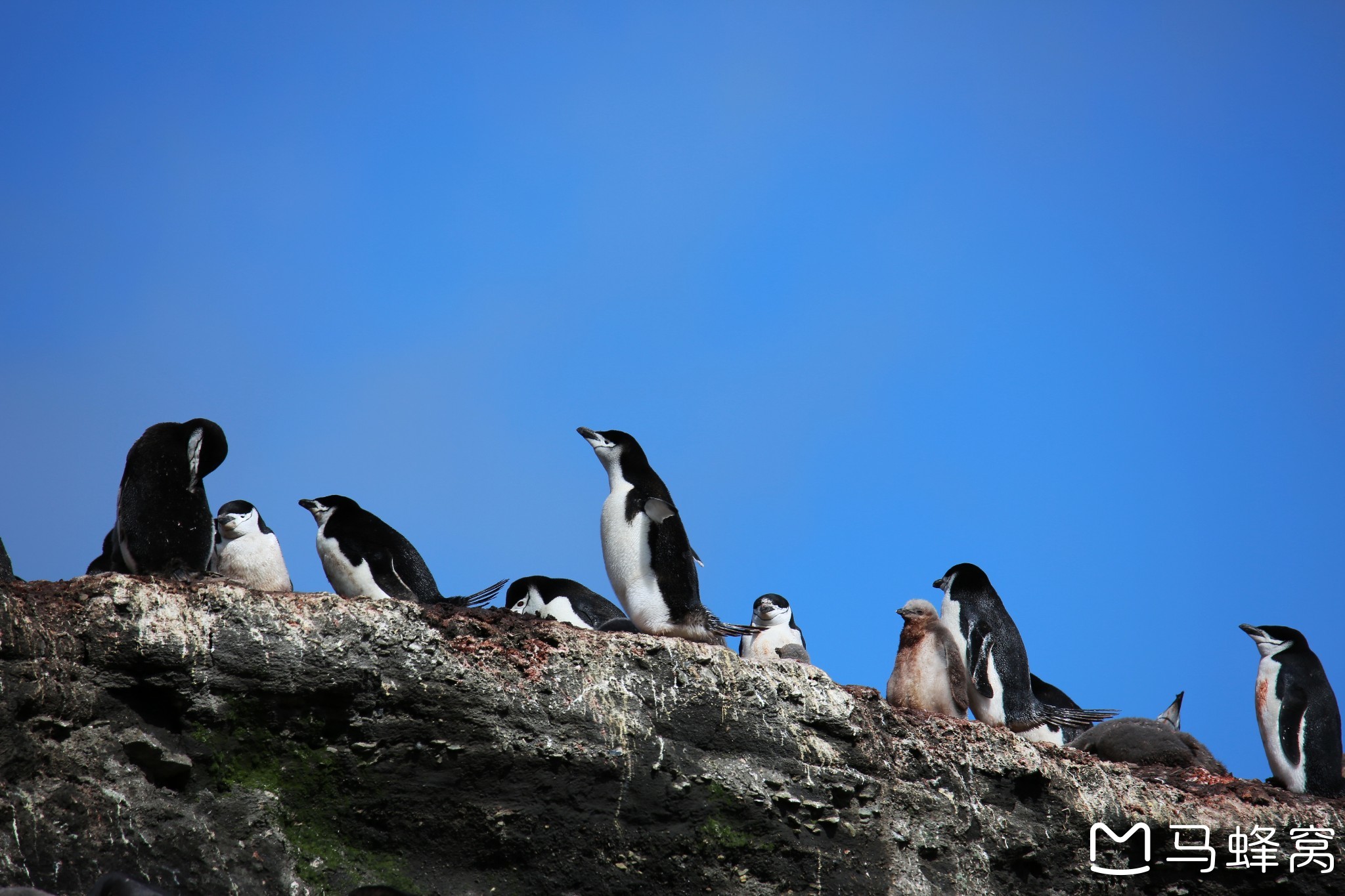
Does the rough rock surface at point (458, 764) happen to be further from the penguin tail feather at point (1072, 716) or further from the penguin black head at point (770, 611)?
the penguin black head at point (770, 611)

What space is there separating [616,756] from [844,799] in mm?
1314

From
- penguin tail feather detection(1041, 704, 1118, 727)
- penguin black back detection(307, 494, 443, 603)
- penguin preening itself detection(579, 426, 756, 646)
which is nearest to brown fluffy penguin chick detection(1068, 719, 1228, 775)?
penguin tail feather detection(1041, 704, 1118, 727)

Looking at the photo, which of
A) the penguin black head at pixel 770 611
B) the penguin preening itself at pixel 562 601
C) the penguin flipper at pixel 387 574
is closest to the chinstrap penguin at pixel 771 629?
the penguin black head at pixel 770 611

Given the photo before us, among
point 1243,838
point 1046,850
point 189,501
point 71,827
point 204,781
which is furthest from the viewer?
point 1243,838

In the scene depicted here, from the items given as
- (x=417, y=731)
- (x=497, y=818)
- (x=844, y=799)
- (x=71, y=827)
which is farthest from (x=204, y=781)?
(x=844, y=799)

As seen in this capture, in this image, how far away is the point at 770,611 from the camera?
33.3 feet

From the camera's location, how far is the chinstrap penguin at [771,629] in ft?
32.3

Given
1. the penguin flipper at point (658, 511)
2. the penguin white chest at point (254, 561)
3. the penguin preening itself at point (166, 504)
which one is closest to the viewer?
the penguin preening itself at point (166, 504)

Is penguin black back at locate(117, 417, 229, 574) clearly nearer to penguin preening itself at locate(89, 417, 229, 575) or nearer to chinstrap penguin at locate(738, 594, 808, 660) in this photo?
penguin preening itself at locate(89, 417, 229, 575)

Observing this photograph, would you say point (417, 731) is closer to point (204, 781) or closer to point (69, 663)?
point (204, 781)

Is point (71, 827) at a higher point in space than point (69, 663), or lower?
→ lower

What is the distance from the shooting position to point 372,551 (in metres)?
7.80

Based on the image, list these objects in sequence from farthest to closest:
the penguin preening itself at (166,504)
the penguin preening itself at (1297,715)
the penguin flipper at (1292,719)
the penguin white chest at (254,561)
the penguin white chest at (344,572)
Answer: the penguin flipper at (1292,719), the penguin preening itself at (1297,715), the penguin white chest at (344,572), the penguin white chest at (254,561), the penguin preening itself at (166,504)

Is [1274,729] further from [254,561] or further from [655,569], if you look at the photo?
[254,561]
